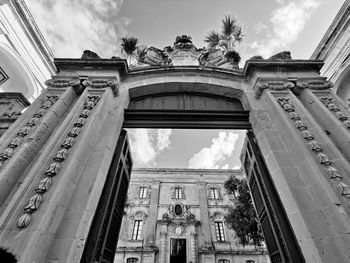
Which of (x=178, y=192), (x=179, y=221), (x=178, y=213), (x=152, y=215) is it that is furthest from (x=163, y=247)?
(x=178, y=192)

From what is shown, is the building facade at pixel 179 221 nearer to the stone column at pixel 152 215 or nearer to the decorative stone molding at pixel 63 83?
the stone column at pixel 152 215

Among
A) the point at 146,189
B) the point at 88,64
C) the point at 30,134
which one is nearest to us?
the point at 30,134

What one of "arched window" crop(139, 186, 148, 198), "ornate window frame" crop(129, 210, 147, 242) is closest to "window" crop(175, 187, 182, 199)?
"arched window" crop(139, 186, 148, 198)

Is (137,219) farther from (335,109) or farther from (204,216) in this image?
(335,109)

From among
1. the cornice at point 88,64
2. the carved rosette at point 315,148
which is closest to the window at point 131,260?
the cornice at point 88,64

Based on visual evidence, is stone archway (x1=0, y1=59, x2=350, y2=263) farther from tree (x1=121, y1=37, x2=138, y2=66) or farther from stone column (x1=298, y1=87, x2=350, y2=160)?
tree (x1=121, y1=37, x2=138, y2=66)

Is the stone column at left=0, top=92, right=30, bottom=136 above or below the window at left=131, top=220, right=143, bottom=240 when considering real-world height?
below

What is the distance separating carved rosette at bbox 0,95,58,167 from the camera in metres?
2.83

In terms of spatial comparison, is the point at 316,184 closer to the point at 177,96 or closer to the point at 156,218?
the point at 177,96

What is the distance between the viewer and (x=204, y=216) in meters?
19.5

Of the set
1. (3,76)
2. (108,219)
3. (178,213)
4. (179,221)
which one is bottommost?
(108,219)

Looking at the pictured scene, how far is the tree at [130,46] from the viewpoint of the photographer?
22.4 feet

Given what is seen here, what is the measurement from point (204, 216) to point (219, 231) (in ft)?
7.09

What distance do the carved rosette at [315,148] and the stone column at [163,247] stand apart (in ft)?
60.4
